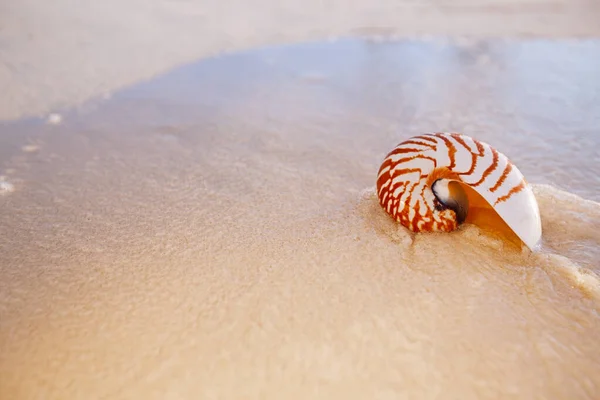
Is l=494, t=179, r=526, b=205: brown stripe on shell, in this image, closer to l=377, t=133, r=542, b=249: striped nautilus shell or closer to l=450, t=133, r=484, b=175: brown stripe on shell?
l=377, t=133, r=542, b=249: striped nautilus shell

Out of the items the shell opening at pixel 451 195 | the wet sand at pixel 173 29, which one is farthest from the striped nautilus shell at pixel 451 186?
the wet sand at pixel 173 29

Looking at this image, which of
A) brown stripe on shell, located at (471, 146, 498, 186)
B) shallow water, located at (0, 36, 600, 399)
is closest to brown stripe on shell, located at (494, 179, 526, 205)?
brown stripe on shell, located at (471, 146, 498, 186)

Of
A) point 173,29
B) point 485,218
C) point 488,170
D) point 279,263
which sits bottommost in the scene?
point 279,263

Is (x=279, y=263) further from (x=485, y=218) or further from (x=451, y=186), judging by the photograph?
(x=485, y=218)

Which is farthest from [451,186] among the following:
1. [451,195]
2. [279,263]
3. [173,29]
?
[173,29]

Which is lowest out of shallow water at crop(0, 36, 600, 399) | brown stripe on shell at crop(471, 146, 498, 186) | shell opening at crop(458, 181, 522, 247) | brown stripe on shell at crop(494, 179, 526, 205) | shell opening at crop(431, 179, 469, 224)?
shallow water at crop(0, 36, 600, 399)

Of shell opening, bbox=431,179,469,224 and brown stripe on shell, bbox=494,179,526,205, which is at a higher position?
brown stripe on shell, bbox=494,179,526,205
